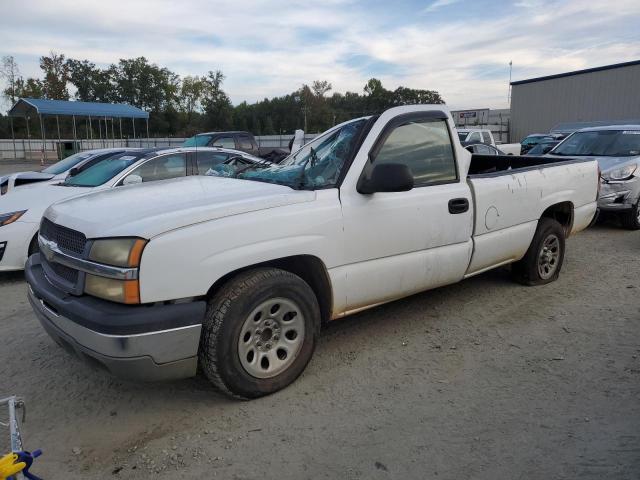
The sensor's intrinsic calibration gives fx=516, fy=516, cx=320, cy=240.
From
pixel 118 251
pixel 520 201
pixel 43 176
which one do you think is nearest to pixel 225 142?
pixel 43 176

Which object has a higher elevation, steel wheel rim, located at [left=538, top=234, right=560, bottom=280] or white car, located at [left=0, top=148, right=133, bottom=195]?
white car, located at [left=0, top=148, right=133, bottom=195]

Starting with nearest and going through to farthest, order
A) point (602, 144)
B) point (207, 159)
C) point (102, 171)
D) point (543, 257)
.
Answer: point (543, 257) → point (102, 171) → point (207, 159) → point (602, 144)

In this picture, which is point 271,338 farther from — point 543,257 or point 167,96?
point 167,96

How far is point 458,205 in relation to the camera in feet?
13.7

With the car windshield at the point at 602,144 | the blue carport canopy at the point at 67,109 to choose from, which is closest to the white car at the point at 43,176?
the car windshield at the point at 602,144

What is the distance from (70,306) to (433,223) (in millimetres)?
2594

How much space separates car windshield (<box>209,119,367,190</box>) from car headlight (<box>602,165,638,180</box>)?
6.19 meters

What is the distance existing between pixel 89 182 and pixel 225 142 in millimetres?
7186

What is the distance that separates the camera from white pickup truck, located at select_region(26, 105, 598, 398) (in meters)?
2.79

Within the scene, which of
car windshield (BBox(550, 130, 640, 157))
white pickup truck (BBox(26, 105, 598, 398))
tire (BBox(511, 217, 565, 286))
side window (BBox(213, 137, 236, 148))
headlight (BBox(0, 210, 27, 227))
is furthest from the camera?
side window (BBox(213, 137, 236, 148))

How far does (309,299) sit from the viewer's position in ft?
11.0

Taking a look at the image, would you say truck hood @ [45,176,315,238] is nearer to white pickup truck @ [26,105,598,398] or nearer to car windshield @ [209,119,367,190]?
white pickup truck @ [26,105,598,398]

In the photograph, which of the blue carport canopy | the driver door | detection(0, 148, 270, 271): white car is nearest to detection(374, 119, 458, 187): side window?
the driver door

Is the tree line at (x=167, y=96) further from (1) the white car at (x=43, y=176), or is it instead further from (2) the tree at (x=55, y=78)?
(1) the white car at (x=43, y=176)
